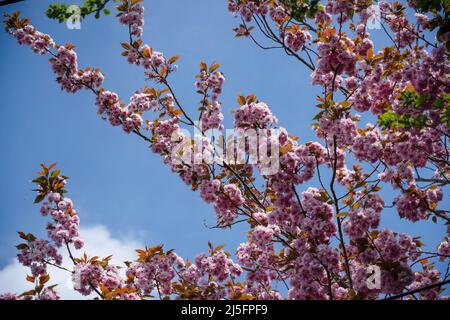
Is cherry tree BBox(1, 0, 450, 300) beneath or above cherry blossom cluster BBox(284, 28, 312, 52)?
beneath

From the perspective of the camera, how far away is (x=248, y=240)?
5969mm

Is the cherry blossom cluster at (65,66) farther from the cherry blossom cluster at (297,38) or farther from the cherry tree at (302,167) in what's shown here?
the cherry blossom cluster at (297,38)

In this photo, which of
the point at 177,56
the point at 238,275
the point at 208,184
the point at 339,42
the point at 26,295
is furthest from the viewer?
the point at 177,56

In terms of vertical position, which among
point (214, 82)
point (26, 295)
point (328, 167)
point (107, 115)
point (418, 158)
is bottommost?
point (26, 295)

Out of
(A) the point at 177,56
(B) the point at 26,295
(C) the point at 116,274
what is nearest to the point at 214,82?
(A) the point at 177,56

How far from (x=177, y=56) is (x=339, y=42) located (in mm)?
2786

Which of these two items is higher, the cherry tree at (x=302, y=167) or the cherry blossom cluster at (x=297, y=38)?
the cherry blossom cluster at (x=297, y=38)

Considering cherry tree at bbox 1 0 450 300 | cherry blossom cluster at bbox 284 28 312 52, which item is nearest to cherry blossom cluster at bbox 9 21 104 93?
cherry tree at bbox 1 0 450 300

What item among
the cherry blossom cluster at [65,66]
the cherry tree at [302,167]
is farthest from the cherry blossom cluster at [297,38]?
the cherry blossom cluster at [65,66]

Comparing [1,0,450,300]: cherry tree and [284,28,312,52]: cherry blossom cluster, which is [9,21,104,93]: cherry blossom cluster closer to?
[1,0,450,300]: cherry tree

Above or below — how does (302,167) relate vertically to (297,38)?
below

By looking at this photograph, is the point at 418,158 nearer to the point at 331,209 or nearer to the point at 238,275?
the point at 331,209

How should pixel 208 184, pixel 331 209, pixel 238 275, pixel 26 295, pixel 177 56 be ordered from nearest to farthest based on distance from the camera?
pixel 26 295, pixel 331 209, pixel 208 184, pixel 238 275, pixel 177 56

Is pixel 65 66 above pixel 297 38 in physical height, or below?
below
